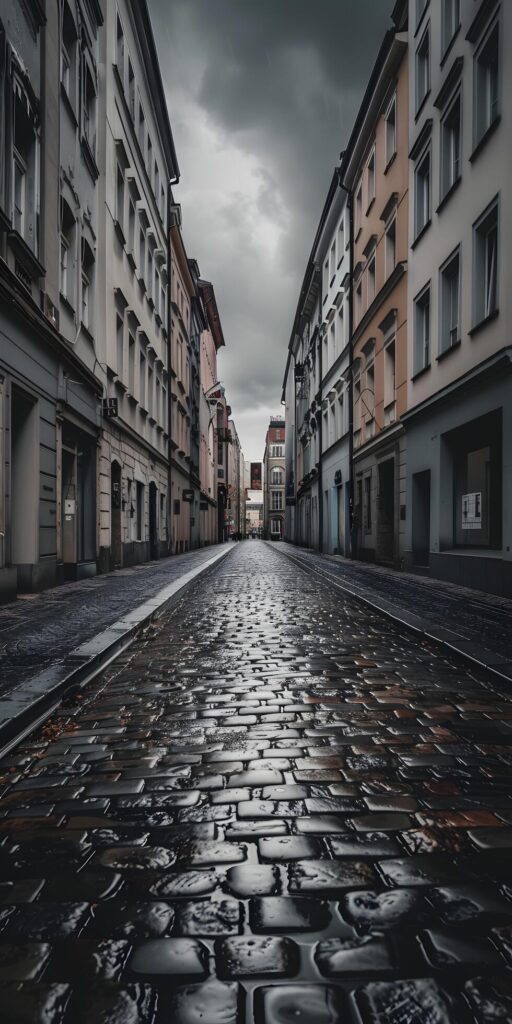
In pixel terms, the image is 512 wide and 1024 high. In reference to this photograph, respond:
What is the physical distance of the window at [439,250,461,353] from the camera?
13.6 metres

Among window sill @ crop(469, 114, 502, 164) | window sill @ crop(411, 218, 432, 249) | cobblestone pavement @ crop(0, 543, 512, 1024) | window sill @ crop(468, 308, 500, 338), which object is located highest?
window sill @ crop(411, 218, 432, 249)

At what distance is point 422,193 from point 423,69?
2.74 metres

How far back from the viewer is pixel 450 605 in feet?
29.6

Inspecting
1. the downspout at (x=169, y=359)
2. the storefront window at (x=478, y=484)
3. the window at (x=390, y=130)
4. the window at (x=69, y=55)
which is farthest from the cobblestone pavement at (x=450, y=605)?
the downspout at (x=169, y=359)

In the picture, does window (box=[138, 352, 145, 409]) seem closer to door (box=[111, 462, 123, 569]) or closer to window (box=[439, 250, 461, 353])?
door (box=[111, 462, 123, 569])

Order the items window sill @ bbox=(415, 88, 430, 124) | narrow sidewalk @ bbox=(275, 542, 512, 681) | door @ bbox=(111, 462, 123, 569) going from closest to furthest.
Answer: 1. narrow sidewalk @ bbox=(275, 542, 512, 681)
2. window sill @ bbox=(415, 88, 430, 124)
3. door @ bbox=(111, 462, 123, 569)

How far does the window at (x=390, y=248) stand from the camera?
60.7 ft

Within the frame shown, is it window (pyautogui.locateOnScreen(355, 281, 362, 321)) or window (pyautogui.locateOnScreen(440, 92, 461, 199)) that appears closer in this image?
window (pyautogui.locateOnScreen(440, 92, 461, 199))

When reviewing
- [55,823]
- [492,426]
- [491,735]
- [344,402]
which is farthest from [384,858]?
[344,402]

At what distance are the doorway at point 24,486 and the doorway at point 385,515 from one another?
10816 millimetres

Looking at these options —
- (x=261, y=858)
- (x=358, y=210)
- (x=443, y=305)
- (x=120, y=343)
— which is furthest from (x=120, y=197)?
(x=261, y=858)

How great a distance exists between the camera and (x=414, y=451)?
15695 mm

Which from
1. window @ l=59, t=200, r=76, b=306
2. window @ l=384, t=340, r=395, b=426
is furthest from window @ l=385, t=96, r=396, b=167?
window @ l=59, t=200, r=76, b=306

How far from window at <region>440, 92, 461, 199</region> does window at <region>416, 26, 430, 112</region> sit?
179 centimetres
